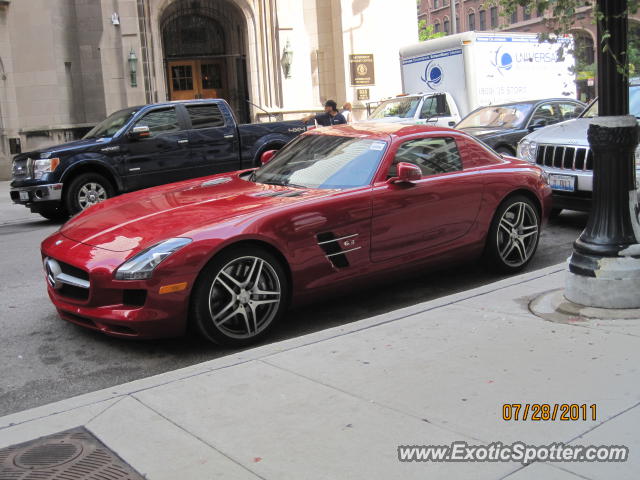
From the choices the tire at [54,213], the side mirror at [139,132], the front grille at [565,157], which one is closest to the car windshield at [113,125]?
the side mirror at [139,132]

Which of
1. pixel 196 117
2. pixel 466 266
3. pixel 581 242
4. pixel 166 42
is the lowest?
pixel 466 266

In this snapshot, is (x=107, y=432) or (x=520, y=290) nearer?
(x=107, y=432)

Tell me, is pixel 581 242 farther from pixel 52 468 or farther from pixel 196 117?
pixel 196 117

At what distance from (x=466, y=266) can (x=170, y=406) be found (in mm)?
4239

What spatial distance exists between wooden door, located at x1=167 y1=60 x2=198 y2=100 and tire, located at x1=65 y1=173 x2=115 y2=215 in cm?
1284

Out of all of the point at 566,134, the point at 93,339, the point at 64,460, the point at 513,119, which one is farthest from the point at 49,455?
the point at 513,119

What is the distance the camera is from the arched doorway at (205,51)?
23.7 m

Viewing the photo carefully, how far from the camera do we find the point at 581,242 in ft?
17.4

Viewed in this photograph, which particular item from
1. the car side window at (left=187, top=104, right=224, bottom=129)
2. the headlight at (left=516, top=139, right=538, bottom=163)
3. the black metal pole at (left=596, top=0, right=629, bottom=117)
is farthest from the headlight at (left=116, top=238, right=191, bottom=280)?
the car side window at (left=187, top=104, right=224, bottom=129)

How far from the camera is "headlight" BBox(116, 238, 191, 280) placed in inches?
190

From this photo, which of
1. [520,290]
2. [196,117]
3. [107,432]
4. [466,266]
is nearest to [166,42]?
[196,117]

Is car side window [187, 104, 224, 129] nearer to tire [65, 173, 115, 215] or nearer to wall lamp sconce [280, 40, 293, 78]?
tire [65, 173, 115, 215]

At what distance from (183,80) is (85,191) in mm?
13341

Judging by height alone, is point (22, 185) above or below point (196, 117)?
below
